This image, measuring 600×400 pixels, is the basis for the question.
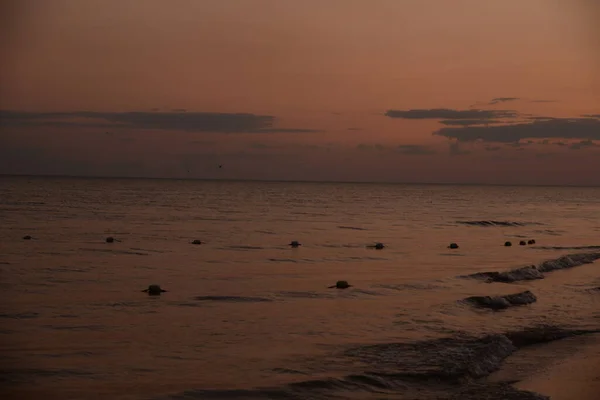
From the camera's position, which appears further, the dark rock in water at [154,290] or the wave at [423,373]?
the dark rock in water at [154,290]

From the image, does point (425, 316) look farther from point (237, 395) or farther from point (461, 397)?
point (237, 395)

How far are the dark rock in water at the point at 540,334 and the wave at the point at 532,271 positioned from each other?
29.3ft

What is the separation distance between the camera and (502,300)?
71.5ft

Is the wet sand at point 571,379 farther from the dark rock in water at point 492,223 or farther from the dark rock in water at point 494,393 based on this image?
the dark rock in water at point 492,223

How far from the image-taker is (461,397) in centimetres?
1255

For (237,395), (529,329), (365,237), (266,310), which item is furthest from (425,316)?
(365,237)

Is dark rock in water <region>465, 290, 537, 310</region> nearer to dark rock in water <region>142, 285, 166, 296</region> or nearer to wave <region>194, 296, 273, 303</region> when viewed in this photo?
wave <region>194, 296, 273, 303</region>

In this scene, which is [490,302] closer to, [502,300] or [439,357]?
[502,300]

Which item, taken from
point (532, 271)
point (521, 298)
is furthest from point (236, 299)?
point (532, 271)

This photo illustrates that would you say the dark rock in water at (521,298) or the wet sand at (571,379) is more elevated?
the wet sand at (571,379)

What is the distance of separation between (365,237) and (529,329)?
2866cm

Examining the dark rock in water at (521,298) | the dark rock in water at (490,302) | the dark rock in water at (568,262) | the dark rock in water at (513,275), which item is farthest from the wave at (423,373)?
the dark rock in water at (568,262)

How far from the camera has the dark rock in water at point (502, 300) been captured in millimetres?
21408

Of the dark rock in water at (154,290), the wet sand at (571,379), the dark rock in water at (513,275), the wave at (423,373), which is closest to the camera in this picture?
the wave at (423,373)
